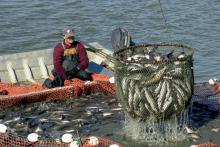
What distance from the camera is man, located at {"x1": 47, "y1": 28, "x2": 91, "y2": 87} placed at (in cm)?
1254

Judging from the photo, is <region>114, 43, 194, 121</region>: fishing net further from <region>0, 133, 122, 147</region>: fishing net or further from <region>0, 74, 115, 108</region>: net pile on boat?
<region>0, 74, 115, 108</region>: net pile on boat

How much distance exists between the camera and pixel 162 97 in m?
9.15

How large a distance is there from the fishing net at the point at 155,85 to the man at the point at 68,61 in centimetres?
327

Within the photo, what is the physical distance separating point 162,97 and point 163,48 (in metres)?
1.72

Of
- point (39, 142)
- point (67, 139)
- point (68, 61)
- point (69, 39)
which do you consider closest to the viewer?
point (67, 139)

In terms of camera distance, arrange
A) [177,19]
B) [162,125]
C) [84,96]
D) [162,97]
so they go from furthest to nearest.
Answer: [177,19], [84,96], [162,125], [162,97]

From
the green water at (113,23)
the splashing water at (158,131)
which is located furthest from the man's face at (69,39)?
the green water at (113,23)

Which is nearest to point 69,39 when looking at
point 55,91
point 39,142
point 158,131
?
point 55,91

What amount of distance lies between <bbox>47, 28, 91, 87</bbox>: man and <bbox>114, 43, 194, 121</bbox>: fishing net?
327 centimetres

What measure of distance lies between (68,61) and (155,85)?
3917 millimetres

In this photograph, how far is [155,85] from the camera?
9180 mm

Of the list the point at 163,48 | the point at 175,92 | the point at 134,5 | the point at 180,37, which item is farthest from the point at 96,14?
the point at 175,92

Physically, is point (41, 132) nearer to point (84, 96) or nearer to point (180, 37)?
point (84, 96)

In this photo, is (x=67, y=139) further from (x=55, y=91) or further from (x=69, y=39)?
(x=69, y=39)
